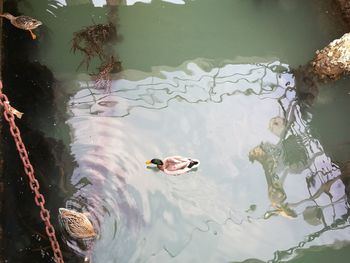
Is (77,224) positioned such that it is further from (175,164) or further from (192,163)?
(192,163)

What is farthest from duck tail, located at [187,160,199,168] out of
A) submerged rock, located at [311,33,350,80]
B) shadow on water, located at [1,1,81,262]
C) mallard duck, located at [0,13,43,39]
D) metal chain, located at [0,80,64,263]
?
mallard duck, located at [0,13,43,39]

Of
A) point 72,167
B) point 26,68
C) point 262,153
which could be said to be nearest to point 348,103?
point 262,153

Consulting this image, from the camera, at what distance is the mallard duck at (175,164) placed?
4.50 meters


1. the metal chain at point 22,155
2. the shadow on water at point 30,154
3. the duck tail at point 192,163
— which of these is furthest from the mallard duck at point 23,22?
the duck tail at point 192,163

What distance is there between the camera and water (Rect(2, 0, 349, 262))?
442 cm

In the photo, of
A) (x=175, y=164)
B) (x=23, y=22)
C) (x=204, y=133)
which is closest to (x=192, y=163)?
(x=175, y=164)

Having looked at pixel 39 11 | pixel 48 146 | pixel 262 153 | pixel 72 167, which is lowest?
pixel 262 153

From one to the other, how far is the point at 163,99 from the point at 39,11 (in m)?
1.96

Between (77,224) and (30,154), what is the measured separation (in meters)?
1.02

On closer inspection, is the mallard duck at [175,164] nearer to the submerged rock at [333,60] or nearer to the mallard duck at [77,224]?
the mallard duck at [77,224]

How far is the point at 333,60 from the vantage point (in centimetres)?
482

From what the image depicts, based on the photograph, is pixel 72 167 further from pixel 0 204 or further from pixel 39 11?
pixel 39 11

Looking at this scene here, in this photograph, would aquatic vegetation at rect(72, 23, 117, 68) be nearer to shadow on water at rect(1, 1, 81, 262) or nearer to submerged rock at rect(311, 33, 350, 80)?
shadow on water at rect(1, 1, 81, 262)

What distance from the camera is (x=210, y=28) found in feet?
18.0
